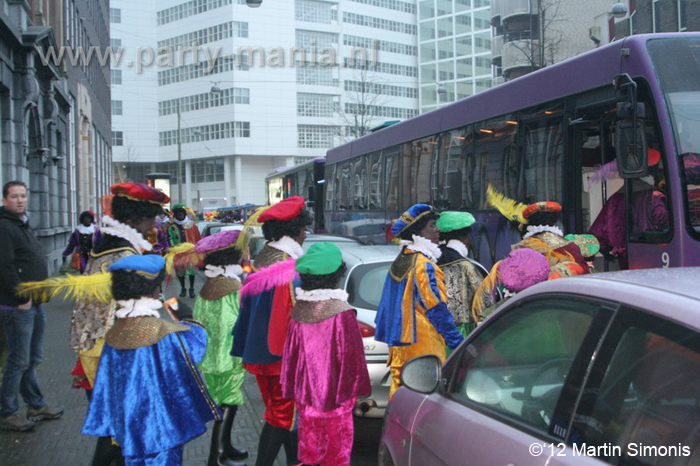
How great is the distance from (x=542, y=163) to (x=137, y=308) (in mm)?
6000

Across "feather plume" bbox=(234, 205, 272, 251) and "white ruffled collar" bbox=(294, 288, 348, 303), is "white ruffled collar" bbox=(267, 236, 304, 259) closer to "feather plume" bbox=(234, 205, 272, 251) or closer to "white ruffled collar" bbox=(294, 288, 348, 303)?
"feather plume" bbox=(234, 205, 272, 251)

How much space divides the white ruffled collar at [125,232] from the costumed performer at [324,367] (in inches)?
50.0

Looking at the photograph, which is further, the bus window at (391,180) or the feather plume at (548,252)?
the bus window at (391,180)

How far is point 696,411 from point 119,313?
9.51 feet

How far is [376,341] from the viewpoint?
5676mm

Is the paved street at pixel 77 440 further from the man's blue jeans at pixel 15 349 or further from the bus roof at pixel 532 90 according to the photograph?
the bus roof at pixel 532 90

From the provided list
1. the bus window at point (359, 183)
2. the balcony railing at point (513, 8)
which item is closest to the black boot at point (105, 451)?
the bus window at point (359, 183)

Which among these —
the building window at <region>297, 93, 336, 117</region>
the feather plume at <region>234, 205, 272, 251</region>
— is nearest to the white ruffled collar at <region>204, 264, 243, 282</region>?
the feather plume at <region>234, 205, 272, 251</region>

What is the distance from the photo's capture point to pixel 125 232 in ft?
15.9

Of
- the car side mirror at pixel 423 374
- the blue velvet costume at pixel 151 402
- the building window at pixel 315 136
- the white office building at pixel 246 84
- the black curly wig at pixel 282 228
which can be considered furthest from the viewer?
the building window at pixel 315 136

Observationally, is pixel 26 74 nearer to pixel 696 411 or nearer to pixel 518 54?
pixel 696 411

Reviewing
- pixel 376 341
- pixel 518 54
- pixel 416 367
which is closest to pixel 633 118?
pixel 376 341

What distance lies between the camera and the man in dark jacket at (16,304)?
228 inches

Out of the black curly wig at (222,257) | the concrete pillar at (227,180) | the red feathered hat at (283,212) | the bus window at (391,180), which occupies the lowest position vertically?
the black curly wig at (222,257)
